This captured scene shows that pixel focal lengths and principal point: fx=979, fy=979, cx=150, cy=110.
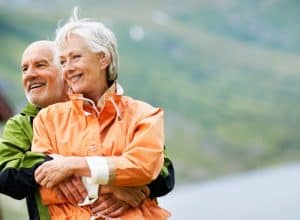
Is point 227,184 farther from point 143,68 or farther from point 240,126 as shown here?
point 143,68

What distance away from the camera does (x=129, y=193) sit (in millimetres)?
2398

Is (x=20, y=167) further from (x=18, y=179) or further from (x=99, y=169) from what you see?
(x=99, y=169)

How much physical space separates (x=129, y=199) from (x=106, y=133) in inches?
6.7

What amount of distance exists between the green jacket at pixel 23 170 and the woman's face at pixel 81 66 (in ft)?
0.64

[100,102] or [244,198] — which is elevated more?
[244,198]

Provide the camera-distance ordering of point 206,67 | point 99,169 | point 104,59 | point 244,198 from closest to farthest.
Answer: point 99,169, point 104,59, point 244,198, point 206,67

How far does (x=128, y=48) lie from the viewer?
509 inches

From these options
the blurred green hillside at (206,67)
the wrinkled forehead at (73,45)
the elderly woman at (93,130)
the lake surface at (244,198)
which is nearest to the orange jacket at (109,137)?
the elderly woman at (93,130)

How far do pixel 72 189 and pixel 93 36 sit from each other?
374 millimetres

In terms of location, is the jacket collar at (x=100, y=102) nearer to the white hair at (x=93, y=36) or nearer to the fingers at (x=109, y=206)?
the white hair at (x=93, y=36)

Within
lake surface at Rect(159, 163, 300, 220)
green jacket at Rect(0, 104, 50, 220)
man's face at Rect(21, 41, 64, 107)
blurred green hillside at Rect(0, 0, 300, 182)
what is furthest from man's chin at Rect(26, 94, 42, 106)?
blurred green hillside at Rect(0, 0, 300, 182)

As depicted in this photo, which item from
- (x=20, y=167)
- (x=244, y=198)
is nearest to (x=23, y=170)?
(x=20, y=167)

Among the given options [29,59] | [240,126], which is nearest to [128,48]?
[240,126]

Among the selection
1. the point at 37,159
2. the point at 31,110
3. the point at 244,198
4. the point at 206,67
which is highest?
the point at 206,67
